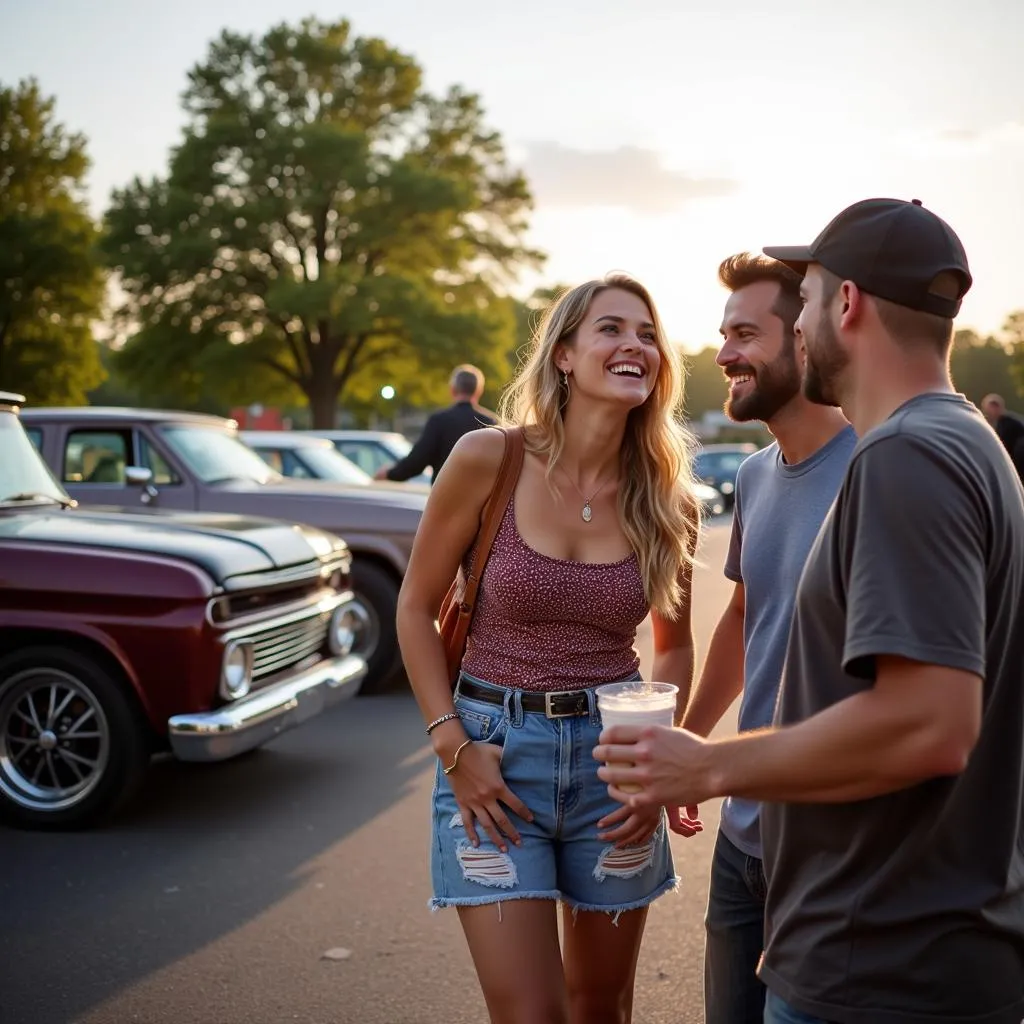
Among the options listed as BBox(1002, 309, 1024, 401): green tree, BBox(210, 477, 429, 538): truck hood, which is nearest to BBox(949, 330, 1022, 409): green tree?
BBox(1002, 309, 1024, 401): green tree

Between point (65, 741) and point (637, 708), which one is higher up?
point (637, 708)

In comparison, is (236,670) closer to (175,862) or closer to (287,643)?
(287,643)

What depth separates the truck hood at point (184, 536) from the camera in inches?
232

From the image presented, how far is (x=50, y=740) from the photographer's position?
5.82 m

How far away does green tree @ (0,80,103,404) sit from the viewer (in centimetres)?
4334

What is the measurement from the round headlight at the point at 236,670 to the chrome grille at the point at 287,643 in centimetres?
9

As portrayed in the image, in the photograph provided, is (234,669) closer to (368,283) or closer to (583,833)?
(583,833)

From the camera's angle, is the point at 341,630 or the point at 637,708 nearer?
the point at 637,708

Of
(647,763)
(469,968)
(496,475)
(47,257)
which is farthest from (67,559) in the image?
(47,257)

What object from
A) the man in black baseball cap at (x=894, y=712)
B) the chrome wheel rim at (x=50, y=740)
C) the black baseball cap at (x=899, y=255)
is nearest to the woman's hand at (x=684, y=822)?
the man in black baseball cap at (x=894, y=712)

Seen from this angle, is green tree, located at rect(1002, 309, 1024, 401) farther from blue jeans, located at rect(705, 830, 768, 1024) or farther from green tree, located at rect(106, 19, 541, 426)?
blue jeans, located at rect(705, 830, 768, 1024)

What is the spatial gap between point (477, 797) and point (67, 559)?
370cm


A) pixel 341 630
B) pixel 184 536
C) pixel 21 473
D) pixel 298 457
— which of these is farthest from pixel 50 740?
pixel 298 457

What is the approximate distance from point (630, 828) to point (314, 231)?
3941cm
